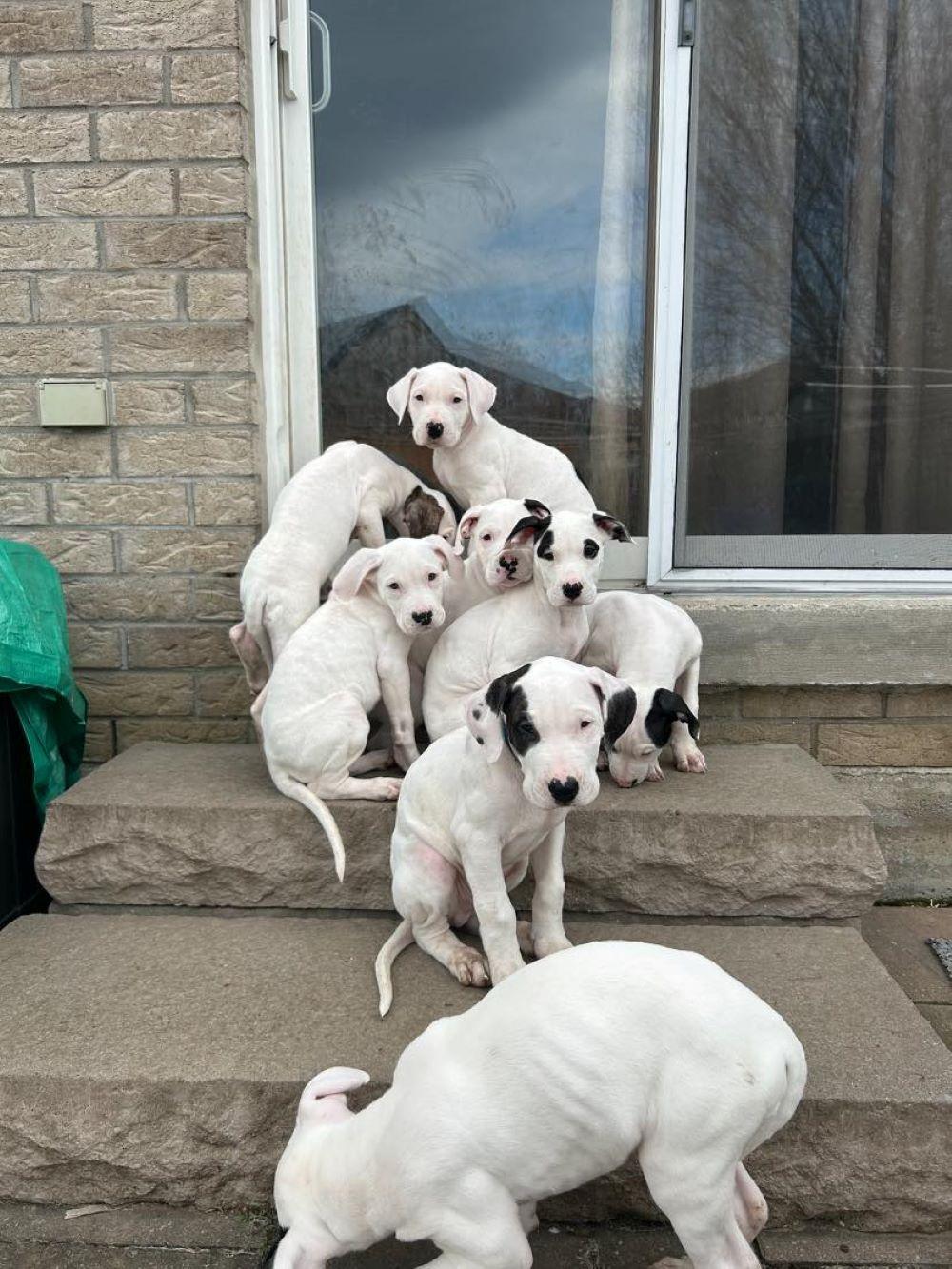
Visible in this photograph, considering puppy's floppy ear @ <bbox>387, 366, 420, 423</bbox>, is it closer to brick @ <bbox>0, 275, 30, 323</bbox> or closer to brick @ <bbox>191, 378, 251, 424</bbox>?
brick @ <bbox>191, 378, 251, 424</bbox>

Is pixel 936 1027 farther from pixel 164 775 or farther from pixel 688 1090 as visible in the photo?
pixel 164 775

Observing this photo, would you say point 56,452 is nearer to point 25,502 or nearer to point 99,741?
point 25,502

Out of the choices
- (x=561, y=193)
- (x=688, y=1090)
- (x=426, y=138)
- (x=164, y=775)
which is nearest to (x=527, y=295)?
(x=561, y=193)

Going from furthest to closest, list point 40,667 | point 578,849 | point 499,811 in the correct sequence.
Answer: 1. point 40,667
2. point 578,849
3. point 499,811

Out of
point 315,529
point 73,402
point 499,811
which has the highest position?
point 73,402

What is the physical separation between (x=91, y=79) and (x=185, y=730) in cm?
254

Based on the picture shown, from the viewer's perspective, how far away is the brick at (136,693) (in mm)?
4348

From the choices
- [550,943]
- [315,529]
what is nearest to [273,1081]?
[550,943]

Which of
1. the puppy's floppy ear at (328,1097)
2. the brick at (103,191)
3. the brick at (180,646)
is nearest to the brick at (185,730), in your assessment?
the brick at (180,646)

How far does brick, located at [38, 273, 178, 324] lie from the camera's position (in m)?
4.12

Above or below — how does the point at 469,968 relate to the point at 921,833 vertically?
above

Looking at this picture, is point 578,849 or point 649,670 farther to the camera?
point 649,670

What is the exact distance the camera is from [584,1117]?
6.23 ft

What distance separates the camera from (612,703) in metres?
2.47
